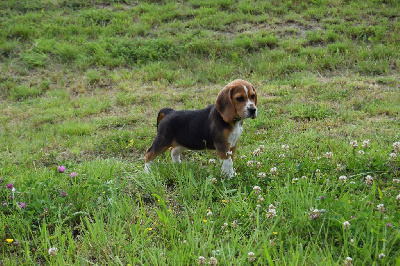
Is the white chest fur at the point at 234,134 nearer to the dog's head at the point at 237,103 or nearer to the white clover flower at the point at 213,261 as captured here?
the dog's head at the point at 237,103

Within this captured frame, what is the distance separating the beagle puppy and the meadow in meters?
0.27

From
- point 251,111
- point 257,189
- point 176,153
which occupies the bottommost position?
point 176,153

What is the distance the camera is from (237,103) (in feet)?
15.5

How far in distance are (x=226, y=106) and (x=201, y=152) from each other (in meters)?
1.71

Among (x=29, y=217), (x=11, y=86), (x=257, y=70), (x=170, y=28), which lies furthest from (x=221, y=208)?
(x=170, y=28)

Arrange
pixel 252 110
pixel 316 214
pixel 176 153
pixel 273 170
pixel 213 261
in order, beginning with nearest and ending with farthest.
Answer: pixel 213 261
pixel 316 214
pixel 273 170
pixel 252 110
pixel 176 153

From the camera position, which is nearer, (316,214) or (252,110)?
(316,214)

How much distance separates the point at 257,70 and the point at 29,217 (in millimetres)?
7485

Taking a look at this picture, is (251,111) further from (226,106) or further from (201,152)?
(201,152)

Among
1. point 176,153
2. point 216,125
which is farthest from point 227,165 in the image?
point 176,153

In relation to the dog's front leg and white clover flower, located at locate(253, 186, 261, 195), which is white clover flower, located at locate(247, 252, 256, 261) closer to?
white clover flower, located at locate(253, 186, 261, 195)

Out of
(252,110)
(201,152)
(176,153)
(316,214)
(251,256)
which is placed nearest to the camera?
(251,256)

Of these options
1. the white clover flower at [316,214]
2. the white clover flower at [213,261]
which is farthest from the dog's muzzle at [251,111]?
the white clover flower at [213,261]

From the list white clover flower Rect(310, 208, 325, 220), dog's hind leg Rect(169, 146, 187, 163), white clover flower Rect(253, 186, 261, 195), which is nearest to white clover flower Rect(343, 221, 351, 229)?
white clover flower Rect(310, 208, 325, 220)
